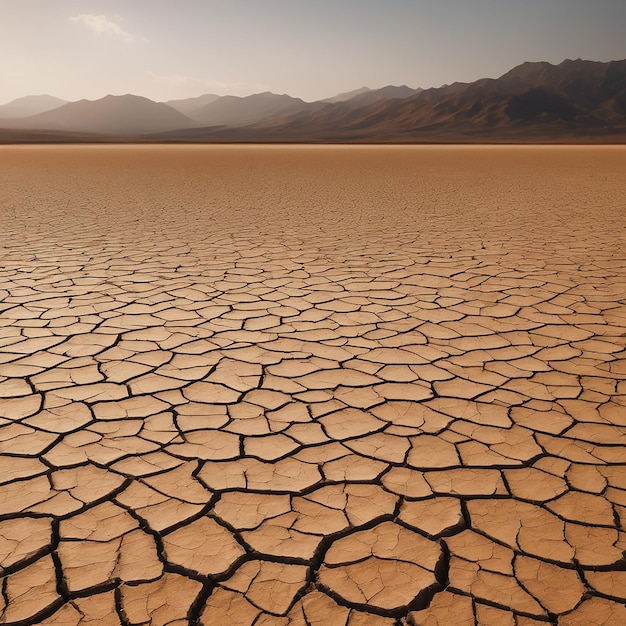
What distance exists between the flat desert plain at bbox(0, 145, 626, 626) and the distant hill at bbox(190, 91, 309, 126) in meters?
164

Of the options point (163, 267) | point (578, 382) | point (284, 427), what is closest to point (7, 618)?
point (284, 427)

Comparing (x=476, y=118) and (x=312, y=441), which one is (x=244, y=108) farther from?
(x=312, y=441)

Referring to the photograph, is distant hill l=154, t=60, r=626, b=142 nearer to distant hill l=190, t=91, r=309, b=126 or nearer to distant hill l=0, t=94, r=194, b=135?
distant hill l=0, t=94, r=194, b=135

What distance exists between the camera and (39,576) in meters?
1.27

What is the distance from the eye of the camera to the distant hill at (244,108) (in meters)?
167

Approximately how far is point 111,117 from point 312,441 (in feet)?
569

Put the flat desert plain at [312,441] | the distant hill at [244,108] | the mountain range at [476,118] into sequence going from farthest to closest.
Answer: the distant hill at [244,108]
the mountain range at [476,118]
the flat desert plain at [312,441]

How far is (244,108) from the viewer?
182 metres

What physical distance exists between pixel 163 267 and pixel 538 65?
151472mm

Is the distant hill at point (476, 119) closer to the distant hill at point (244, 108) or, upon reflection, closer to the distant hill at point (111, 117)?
the distant hill at point (111, 117)

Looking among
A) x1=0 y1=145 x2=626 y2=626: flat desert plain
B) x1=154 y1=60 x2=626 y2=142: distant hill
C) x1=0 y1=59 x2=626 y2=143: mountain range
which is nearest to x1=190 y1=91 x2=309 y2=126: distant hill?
x1=0 y1=59 x2=626 y2=143: mountain range

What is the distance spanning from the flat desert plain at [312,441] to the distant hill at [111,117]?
152 metres

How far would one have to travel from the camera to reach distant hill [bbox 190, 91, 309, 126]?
549 feet

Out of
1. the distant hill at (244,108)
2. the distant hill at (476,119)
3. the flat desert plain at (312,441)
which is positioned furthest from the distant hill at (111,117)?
the flat desert plain at (312,441)
